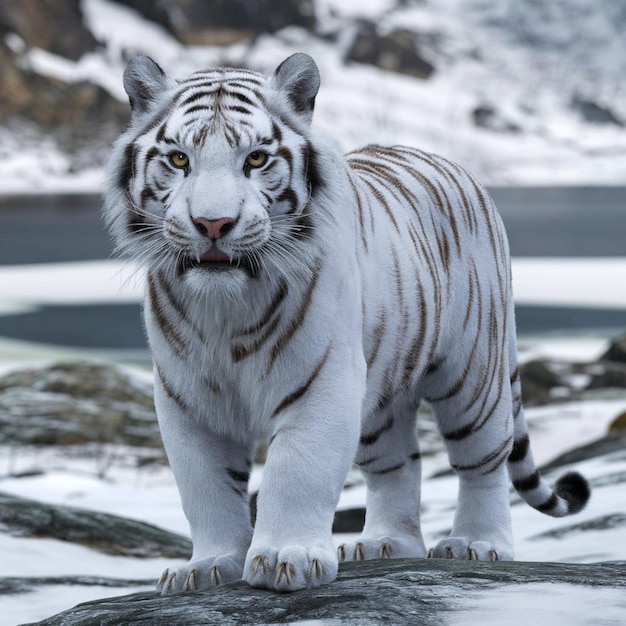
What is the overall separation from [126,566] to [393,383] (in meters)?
1.63

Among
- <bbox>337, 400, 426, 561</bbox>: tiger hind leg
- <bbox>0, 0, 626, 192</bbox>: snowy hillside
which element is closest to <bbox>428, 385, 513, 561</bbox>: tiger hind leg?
<bbox>337, 400, 426, 561</bbox>: tiger hind leg

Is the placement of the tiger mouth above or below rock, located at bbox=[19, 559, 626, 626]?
above

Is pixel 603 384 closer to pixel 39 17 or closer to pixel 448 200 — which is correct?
pixel 448 200

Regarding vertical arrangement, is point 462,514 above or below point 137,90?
below

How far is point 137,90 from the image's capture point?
A: 10.4ft

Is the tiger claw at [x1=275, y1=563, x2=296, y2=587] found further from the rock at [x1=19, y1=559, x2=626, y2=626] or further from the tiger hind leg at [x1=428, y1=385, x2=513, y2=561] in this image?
the tiger hind leg at [x1=428, y1=385, x2=513, y2=561]

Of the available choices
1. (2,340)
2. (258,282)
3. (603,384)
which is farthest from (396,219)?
(2,340)

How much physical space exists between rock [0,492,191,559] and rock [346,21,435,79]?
4521 inches

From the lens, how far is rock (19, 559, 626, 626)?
261cm

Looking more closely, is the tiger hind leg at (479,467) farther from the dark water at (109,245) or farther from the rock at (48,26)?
the rock at (48,26)

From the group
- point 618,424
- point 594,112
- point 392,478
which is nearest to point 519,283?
point 618,424

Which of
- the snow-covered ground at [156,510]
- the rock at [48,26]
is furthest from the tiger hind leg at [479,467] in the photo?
the rock at [48,26]

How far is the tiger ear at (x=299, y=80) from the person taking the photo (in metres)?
3.12

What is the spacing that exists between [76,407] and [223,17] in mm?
111061
